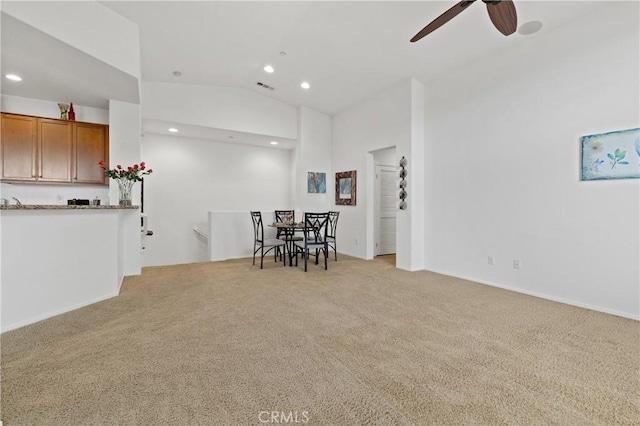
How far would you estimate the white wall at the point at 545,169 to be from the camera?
2920mm

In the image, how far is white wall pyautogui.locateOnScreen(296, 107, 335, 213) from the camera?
649 centimetres

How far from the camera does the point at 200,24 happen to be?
3787 mm

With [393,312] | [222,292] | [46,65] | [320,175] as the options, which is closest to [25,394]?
[222,292]

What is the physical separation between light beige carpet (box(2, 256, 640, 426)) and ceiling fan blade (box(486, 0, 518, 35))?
2.57m

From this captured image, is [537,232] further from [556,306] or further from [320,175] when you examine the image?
[320,175]

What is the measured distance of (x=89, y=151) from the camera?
14.8 feet

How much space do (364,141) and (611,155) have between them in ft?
12.3

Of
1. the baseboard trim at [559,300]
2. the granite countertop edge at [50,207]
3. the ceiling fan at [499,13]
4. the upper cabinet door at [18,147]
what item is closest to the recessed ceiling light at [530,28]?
the ceiling fan at [499,13]

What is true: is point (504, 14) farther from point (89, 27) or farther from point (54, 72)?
point (54, 72)

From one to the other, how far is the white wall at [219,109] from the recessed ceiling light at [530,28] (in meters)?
4.35

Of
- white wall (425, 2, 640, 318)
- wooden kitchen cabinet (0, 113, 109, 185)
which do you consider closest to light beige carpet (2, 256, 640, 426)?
white wall (425, 2, 640, 318)

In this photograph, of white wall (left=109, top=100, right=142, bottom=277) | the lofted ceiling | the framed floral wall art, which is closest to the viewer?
the framed floral wall art

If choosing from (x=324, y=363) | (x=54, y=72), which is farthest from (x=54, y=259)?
(x=324, y=363)

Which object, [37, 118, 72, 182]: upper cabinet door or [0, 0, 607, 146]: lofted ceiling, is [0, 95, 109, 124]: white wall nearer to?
[0, 0, 607, 146]: lofted ceiling
